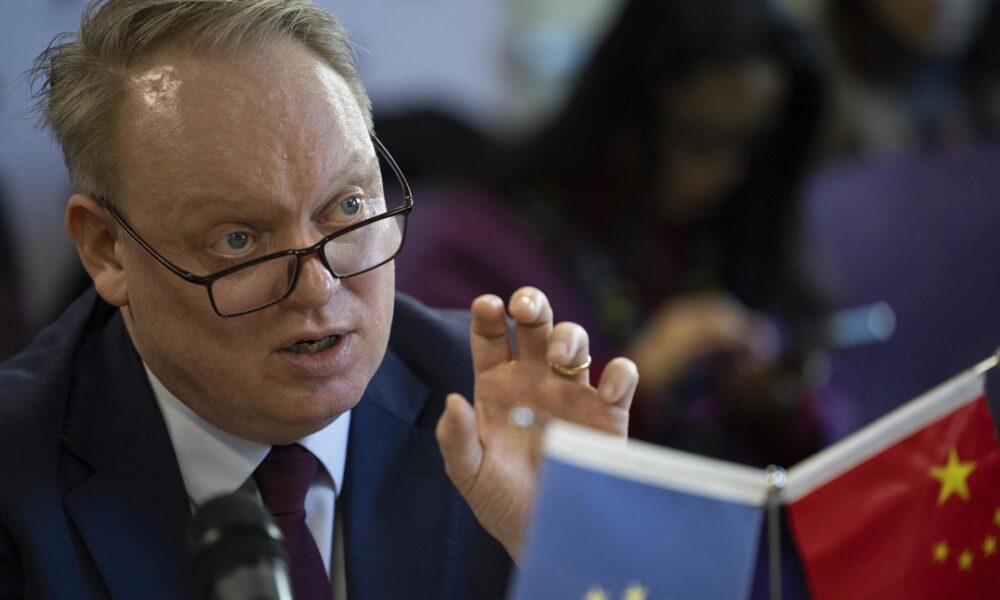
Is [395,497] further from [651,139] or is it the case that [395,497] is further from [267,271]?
[651,139]

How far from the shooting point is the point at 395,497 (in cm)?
156

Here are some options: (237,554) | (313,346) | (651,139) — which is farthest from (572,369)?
(651,139)

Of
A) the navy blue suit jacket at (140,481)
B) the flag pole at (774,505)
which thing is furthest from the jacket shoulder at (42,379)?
the flag pole at (774,505)

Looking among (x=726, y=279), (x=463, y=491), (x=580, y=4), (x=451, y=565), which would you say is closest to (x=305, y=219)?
(x=463, y=491)

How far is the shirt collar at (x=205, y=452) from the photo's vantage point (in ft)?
4.85

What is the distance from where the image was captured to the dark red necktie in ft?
4.68

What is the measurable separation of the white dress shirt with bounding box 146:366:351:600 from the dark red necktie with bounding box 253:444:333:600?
1cm

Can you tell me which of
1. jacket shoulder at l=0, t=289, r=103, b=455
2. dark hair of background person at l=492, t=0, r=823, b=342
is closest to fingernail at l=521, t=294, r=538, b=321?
jacket shoulder at l=0, t=289, r=103, b=455

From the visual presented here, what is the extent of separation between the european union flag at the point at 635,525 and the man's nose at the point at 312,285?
40 centimetres

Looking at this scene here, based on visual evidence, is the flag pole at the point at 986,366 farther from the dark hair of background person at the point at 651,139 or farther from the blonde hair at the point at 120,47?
the dark hair of background person at the point at 651,139

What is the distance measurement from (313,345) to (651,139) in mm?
1516

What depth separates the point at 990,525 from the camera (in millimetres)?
1267

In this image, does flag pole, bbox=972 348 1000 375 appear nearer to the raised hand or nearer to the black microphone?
the raised hand

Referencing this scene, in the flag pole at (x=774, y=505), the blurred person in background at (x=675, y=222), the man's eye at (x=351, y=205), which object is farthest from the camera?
the blurred person in background at (x=675, y=222)
